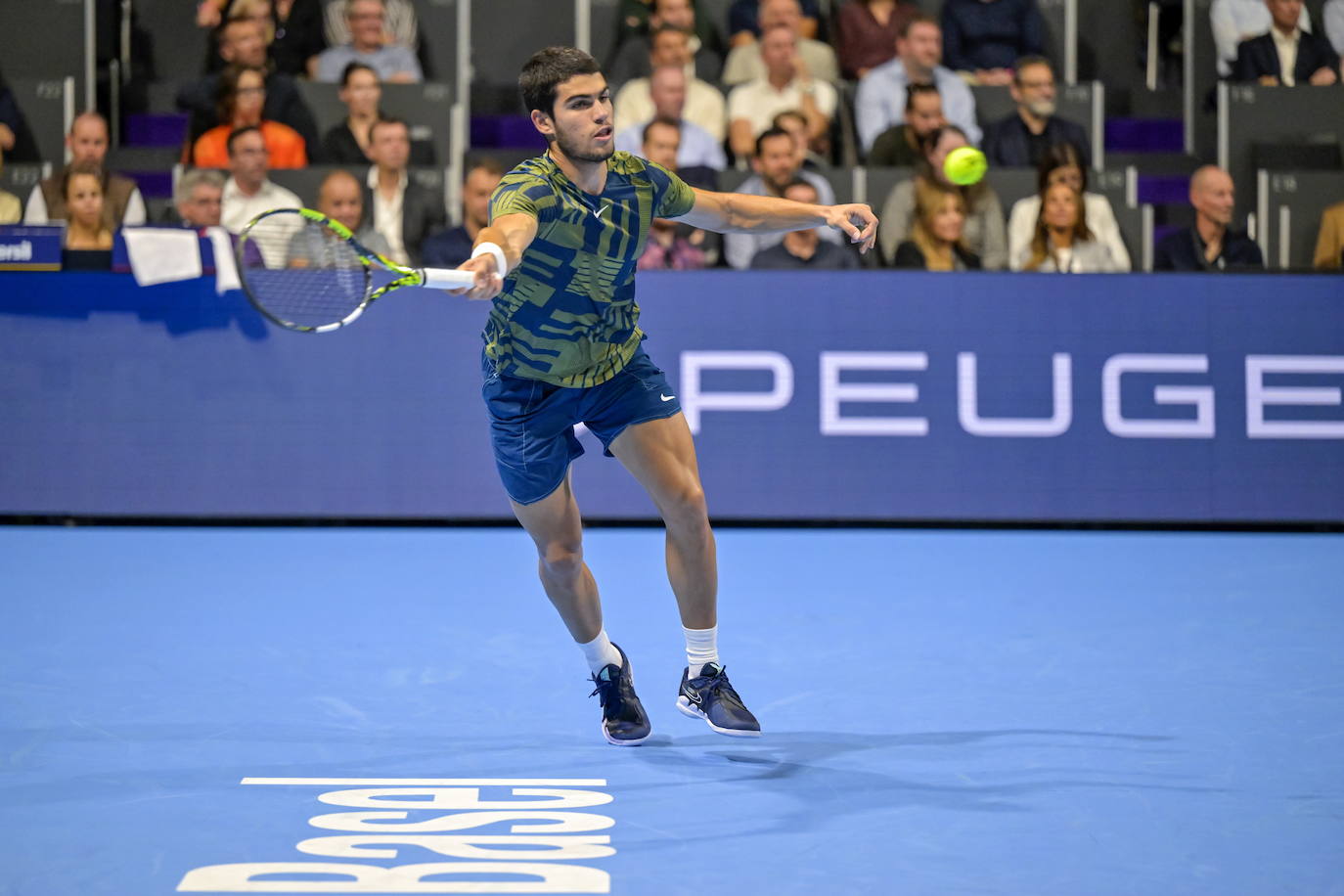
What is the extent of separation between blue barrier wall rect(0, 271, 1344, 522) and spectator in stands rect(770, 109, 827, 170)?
1034mm

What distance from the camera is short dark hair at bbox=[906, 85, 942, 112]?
33.7 ft

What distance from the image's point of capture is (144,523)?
9258 mm

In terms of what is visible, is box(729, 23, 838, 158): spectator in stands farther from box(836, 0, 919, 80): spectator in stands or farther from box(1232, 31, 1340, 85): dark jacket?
box(1232, 31, 1340, 85): dark jacket

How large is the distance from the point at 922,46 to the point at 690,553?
22.4 ft

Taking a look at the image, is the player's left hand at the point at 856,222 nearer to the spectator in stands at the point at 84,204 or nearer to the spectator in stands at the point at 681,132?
the spectator in stands at the point at 681,132

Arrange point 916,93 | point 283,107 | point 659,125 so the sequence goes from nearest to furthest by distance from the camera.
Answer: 1. point 659,125
2. point 916,93
3. point 283,107

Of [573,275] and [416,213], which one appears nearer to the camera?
[573,275]

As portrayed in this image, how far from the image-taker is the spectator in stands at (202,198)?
955 cm

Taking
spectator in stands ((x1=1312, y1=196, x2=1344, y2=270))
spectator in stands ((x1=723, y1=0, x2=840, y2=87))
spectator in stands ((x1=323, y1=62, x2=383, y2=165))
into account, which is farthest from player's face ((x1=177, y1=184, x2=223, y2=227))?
spectator in stands ((x1=1312, y1=196, x2=1344, y2=270))

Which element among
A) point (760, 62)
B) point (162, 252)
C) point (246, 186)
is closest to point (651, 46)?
point (760, 62)

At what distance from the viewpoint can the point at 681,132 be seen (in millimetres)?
10188

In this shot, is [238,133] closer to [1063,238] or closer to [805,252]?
[805,252]

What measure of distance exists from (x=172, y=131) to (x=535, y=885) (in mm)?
9493

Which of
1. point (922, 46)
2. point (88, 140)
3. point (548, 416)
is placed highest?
point (922, 46)
